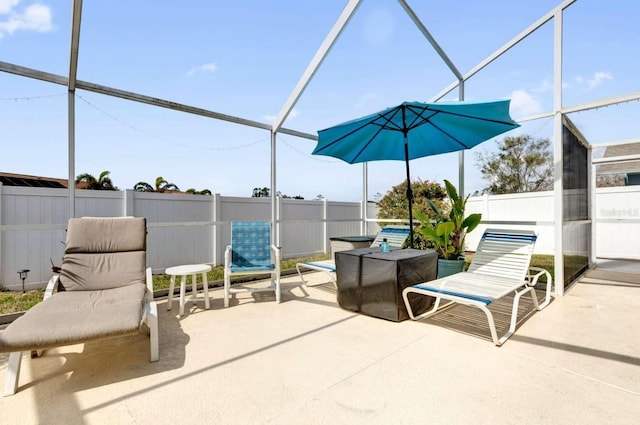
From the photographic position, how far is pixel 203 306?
14.6 ft

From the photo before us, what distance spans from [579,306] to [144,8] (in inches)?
284

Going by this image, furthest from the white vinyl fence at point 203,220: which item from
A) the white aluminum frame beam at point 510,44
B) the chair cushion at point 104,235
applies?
the white aluminum frame beam at point 510,44

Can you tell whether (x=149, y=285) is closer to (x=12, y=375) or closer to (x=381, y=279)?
(x=12, y=375)

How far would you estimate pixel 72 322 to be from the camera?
244 centimetres

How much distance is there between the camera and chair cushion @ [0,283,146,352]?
2215 millimetres

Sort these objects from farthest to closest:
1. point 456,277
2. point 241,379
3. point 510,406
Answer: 1. point 456,277
2. point 241,379
3. point 510,406

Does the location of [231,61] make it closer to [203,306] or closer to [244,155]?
[244,155]

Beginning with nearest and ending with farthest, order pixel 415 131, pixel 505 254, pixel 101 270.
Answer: pixel 101 270 < pixel 505 254 < pixel 415 131

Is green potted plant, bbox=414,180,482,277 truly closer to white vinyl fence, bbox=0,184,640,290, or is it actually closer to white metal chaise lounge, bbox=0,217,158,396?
white vinyl fence, bbox=0,184,640,290

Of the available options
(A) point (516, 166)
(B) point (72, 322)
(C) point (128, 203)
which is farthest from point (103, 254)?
(A) point (516, 166)

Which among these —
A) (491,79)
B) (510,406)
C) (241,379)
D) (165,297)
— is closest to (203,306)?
(165,297)

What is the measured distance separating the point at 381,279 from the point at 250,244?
2279 mm

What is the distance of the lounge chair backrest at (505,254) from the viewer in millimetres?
4250

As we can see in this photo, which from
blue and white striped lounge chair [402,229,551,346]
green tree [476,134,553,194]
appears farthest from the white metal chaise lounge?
green tree [476,134,553,194]
